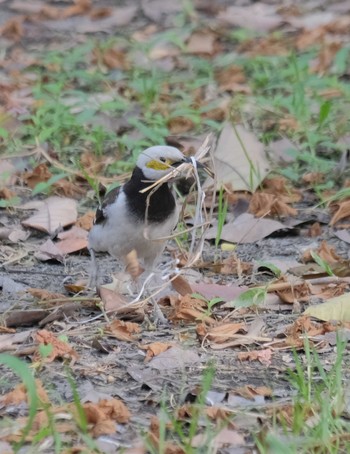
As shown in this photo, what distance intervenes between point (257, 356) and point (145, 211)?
1.02 meters

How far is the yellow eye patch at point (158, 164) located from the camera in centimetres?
545

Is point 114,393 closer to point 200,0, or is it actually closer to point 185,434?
point 185,434

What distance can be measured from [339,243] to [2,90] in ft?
11.3

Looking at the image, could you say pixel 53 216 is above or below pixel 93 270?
below

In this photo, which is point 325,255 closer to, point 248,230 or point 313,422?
point 248,230

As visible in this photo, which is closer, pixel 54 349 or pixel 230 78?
pixel 54 349

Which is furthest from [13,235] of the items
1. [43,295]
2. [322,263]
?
[322,263]

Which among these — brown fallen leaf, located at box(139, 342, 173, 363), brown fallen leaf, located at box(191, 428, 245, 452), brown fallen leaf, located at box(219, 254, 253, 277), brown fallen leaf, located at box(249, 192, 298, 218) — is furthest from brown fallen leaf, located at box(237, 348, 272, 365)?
brown fallen leaf, located at box(249, 192, 298, 218)

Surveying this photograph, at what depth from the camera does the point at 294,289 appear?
217 inches

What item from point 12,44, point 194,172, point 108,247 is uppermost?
point 194,172

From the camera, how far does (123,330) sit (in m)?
4.97

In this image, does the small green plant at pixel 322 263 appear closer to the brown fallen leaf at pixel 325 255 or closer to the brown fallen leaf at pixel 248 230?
the brown fallen leaf at pixel 325 255

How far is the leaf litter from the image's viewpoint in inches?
175

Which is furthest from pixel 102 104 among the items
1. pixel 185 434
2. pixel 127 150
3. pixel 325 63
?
pixel 185 434
